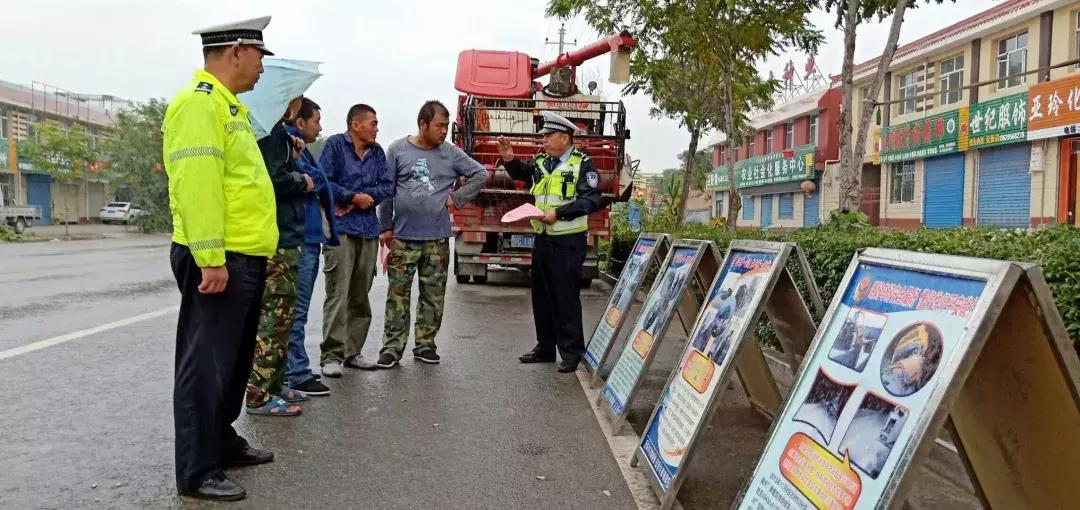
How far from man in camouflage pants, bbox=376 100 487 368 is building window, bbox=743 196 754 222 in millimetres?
38525

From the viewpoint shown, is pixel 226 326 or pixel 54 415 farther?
pixel 54 415

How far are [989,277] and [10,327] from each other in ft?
25.5

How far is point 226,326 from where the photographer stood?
3244 millimetres

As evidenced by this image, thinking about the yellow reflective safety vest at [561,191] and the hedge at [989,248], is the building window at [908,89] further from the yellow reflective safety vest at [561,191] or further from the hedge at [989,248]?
the yellow reflective safety vest at [561,191]

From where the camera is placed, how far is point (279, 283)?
423cm

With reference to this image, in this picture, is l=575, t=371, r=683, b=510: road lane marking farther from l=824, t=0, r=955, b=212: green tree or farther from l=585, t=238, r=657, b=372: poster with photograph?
l=824, t=0, r=955, b=212: green tree

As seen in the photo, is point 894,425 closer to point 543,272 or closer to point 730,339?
point 730,339

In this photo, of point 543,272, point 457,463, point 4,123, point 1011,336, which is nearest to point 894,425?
point 1011,336

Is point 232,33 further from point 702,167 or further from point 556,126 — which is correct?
point 702,167

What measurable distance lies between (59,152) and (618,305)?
34352 millimetres

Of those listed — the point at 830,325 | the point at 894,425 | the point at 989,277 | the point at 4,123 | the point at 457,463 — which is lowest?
the point at 457,463

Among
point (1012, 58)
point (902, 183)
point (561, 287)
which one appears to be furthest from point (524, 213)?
point (902, 183)

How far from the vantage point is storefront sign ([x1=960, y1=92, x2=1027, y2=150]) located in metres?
19.4

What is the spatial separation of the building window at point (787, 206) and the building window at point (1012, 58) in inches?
606
